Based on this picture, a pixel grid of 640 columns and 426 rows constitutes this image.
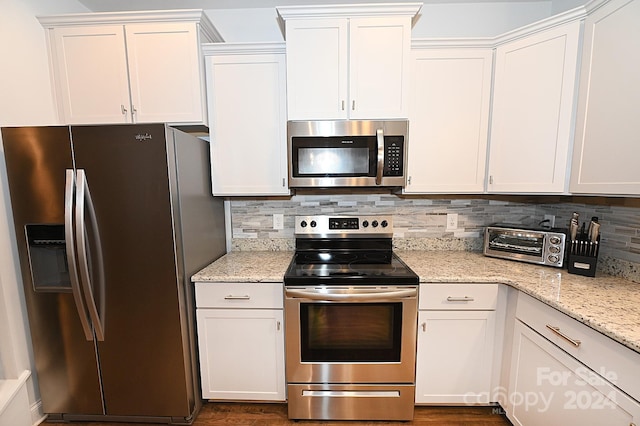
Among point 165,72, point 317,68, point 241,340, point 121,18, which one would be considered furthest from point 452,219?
point 121,18

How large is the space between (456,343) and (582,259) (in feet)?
2.86

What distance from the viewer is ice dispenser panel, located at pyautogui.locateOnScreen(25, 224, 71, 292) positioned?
1.44 meters

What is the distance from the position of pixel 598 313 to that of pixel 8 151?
2.91 meters

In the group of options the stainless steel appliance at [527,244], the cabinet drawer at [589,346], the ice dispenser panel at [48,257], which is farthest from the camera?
the stainless steel appliance at [527,244]

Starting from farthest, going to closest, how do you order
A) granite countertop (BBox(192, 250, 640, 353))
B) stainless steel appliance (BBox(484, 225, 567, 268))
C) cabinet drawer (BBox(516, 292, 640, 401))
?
1. stainless steel appliance (BBox(484, 225, 567, 268))
2. granite countertop (BBox(192, 250, 640, 353))
3. cabinet drawer (BBox(516, 292, 640, 401))

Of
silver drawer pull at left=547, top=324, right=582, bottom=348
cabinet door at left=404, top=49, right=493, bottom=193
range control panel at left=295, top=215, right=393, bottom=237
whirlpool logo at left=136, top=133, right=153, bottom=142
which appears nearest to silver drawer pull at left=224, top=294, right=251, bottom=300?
range control panel at left=295, top=215, right=393, bottom=237

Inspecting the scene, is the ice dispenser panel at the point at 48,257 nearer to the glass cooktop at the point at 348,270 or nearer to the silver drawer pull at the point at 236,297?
the silver drawer pull at the point at 236,297

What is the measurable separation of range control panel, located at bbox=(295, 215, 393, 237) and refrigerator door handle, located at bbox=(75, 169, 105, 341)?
3.94ft

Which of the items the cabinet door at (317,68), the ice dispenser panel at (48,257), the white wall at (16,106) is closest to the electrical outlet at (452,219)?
the cabinet door at (317,68)

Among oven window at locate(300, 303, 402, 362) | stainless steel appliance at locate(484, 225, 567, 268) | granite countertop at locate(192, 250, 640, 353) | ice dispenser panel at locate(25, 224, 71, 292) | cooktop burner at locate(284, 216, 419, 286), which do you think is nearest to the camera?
granite countertop at locate(192, 250, 640, 353)

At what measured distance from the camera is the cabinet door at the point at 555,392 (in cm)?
96

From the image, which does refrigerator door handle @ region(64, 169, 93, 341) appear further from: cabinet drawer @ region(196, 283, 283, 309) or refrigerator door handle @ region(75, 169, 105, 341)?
cabinet drawer @ region(196, 283, 283, 309)

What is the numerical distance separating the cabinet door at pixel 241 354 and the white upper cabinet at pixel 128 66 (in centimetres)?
132

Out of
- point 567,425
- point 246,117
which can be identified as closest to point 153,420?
point 246,117
